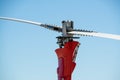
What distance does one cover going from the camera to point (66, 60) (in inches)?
1016

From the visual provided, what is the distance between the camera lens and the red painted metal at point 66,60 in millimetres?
25500

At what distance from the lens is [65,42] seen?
84.3 feet

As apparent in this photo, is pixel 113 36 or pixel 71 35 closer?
pixel 113 36

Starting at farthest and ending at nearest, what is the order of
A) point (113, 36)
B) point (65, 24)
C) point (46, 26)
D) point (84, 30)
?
point (46, 26), point (65, 24), point (84, 30), point (113, 36)

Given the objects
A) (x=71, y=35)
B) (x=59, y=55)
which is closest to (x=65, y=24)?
(x=71, y=35)

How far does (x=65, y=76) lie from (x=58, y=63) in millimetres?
1364

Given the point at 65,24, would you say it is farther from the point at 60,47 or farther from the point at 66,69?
the point at 66,69

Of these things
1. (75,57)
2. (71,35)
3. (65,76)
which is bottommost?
(65,76)

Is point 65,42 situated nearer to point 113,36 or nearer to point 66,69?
point 66,69

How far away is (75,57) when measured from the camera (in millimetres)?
26656

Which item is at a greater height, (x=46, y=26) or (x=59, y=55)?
(x=46, y=26)

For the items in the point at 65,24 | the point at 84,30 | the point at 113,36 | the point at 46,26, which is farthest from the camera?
the point at 46,26

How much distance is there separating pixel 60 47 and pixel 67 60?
1290 millimetres

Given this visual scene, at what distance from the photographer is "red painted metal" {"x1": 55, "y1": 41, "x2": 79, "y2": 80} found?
25.5 metres
